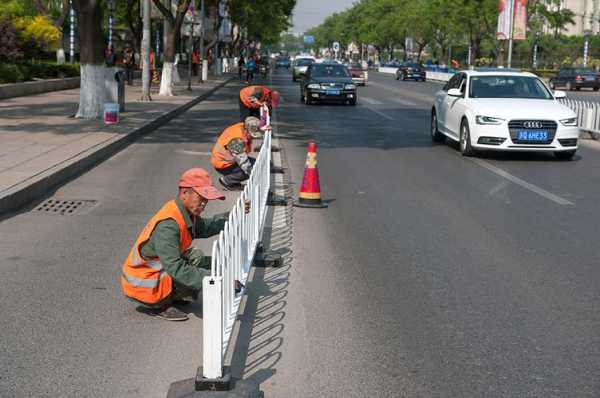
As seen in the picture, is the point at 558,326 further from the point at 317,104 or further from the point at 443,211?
the point at 317,104

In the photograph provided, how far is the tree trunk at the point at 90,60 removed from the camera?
→ 21172mm

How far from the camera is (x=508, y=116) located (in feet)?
51.6

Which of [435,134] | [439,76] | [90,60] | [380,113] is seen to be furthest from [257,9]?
[435,134]

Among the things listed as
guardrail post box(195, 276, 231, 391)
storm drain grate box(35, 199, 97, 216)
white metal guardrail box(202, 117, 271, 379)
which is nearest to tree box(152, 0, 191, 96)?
storm drain grate box(35, 199, 97, 216)

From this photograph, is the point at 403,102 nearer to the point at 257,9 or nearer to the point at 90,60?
the point at 90,60

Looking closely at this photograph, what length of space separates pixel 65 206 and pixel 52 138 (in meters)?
6.32

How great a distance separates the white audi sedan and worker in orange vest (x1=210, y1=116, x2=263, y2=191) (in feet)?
18.6

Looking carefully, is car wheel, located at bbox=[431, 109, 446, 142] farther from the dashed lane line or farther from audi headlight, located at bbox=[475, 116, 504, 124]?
the dashed lane line

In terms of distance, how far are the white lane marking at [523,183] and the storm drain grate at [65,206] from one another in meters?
5.84

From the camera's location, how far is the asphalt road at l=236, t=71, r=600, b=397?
5066mm

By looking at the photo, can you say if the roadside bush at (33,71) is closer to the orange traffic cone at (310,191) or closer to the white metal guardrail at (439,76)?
the orange traffic cone at (310,191)

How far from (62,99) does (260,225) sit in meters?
22.0

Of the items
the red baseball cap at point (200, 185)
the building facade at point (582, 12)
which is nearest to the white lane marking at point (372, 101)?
the red baseball cap at point (200, 185)

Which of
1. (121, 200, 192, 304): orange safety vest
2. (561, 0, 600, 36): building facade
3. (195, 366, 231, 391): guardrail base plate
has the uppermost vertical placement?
(561, 0, 600, 36): building facade
